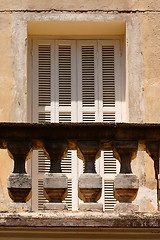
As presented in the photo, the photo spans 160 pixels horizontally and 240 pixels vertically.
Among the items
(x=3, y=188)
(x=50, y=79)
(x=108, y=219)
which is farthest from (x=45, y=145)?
(x=50, y=79)

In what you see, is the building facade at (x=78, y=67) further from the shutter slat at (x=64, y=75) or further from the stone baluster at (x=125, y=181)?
the stone baluster at (x=125, y=181)

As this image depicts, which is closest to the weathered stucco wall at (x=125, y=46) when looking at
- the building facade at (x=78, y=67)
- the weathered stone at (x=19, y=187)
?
the building facade at (x=78, y=67)

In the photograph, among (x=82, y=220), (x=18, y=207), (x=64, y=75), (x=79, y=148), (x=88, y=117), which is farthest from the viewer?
(x=64, y=75)

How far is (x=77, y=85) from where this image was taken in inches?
366

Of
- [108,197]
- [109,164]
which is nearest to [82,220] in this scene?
[108,197]

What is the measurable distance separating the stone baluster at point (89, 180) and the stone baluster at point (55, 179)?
0.14m

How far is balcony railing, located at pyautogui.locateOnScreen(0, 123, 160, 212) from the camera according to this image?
20.4 ft

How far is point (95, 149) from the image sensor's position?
6.29 metres

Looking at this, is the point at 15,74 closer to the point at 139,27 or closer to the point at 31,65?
the point at 31,65

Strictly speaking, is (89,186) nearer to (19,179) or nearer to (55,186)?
(55,186)

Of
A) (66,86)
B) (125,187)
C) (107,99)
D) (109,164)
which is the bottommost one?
(125,187)

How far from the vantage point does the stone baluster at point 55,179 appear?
6234 millimetres

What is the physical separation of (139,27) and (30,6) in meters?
1.44

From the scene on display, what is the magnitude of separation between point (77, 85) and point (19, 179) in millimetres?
Answer: 3242
